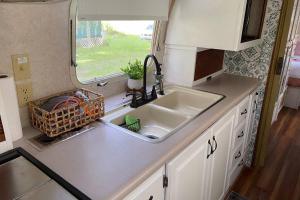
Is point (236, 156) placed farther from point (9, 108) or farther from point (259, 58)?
point (9, 108)

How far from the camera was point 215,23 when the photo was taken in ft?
5.91

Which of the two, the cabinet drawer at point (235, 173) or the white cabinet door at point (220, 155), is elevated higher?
the white cabinet door at point (220, 155)

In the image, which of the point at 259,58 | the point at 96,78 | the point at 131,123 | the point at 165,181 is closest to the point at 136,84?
the point at 96,78

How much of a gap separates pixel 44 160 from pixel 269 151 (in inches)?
Answer: 109

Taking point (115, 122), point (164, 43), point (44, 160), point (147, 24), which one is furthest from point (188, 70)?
point (44, 160)

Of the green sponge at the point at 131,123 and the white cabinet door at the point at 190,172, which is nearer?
the white cabinet door at the point at 190,172

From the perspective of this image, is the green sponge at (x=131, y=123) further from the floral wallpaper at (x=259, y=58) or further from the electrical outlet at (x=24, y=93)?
the floral wallpaper at (x=259, y=58)

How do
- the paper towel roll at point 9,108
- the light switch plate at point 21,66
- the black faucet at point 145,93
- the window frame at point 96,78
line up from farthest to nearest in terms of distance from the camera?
the black faucet at point 145,93 < the window frame at point 96,78 < the light switch plate at point 21,66 < the paper towel roll at point 9,108

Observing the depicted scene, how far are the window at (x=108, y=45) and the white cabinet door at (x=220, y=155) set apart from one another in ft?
2.77

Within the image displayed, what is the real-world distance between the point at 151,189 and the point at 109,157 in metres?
0.22

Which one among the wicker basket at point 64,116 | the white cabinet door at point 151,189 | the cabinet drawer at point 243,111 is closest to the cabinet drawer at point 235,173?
the cabinet drawer at point 243,111

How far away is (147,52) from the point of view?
6.76 ft

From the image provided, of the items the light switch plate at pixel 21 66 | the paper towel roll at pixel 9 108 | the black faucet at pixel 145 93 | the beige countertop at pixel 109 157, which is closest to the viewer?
the beige countertop at pixel 109 157

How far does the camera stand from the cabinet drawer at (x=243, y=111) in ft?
6.30
